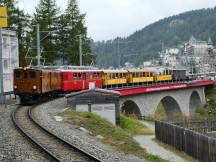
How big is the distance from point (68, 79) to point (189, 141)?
23.0 meters

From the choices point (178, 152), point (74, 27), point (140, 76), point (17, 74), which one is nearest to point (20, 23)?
point (74, 27)

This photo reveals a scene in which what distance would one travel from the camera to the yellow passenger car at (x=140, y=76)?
2418 inches

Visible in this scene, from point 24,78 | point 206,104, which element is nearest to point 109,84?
point 24,78

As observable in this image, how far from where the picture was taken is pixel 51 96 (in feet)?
138

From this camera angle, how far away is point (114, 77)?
57125 millimetres

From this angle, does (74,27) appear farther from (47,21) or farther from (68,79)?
(68,79)

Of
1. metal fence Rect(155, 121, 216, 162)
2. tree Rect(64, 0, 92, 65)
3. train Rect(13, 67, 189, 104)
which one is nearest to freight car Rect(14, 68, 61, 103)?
train Rect(13, 67, 189, 104)

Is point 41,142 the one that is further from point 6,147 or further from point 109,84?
point 109,84

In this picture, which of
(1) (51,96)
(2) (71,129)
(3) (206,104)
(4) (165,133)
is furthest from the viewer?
(3) (206,104)

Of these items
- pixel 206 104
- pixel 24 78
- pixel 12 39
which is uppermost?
pixel 12 39

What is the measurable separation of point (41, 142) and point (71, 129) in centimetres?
430

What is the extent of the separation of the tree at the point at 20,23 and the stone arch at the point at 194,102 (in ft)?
88.3

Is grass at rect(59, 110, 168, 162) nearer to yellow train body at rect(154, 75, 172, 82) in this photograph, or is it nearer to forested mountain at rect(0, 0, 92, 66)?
yellow train body at rect(154, 75, 172, 82)

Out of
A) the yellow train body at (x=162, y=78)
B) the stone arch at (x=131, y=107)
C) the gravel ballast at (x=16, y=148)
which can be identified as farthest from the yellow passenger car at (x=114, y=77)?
the gravel ballast at (x=16, y=148)
